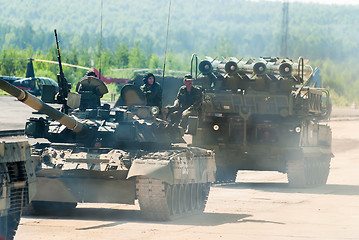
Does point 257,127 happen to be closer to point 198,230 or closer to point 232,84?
point 232,84

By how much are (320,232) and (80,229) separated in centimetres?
374

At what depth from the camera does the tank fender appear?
16094mm

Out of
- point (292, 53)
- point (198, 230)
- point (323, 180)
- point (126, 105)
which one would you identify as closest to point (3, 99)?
point (292, 53)

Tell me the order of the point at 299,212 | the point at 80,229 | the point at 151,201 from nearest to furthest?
the point at 80,229
the point at 151,201
the point at 299,212

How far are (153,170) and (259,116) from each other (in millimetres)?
8924

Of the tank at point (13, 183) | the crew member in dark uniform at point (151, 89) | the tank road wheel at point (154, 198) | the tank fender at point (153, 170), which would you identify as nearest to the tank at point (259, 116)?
the crew member in dark uniform at point (151, 89)

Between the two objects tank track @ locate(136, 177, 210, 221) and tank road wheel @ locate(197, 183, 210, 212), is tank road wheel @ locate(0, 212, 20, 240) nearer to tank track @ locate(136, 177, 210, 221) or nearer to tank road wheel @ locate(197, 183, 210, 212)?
tank track @ locate(136, 177, 210, 221)

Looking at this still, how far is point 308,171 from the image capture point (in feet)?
83.1

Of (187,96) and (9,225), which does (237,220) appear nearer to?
(9,225)

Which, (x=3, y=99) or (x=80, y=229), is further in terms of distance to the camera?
(x=3, y=99)

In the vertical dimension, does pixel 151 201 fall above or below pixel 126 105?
below

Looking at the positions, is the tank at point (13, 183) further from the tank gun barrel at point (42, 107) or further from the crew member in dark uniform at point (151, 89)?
the crew member in dark uniform at point (151, 89)

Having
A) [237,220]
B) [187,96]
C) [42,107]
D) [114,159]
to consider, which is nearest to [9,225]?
[42,107]

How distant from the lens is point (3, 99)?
5569cm
